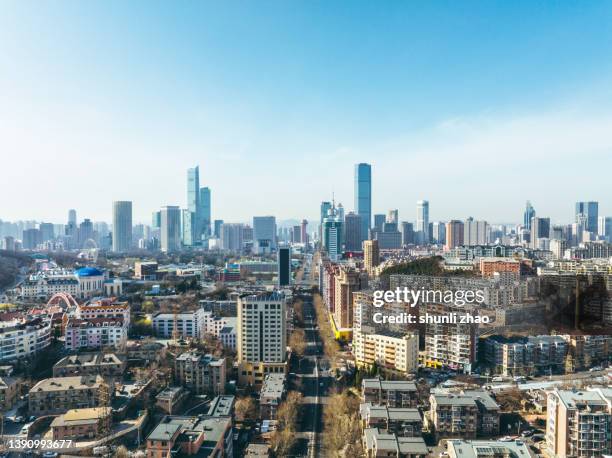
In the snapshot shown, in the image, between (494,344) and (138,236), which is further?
(138,236)

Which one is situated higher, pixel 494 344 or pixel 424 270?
pixel 424 270

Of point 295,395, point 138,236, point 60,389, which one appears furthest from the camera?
point 138,236

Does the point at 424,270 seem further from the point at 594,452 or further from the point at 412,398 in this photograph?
the point at 594,452

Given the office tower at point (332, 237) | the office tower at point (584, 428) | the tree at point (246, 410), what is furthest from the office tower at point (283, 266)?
the office tower at point (584, 428)

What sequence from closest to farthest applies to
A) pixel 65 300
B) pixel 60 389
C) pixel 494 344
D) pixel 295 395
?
pixel 60 389 → pixel 295 395 → pixel 494 344 → pixel 65 300

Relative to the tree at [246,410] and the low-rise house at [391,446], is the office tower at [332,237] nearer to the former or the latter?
the tree at [246,410]

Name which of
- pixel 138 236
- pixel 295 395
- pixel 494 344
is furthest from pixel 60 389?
pixel 138 236

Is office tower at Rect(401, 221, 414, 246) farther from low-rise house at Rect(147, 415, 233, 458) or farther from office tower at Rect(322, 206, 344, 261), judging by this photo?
low-rise house at Rect(147, 415, 233, 458)

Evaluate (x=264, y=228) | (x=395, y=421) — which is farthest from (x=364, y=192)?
(x=395, y=421)
